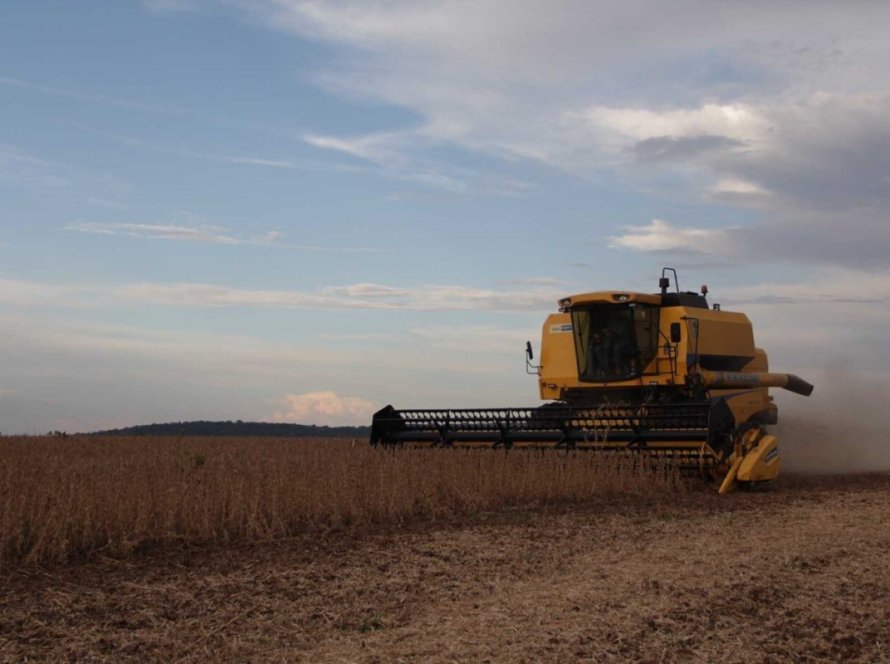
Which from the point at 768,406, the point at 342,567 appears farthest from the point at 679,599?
the point at 768,406

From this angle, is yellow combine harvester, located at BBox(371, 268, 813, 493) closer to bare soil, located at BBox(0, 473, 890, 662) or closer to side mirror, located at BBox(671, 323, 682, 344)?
side mirror, located at BBox(671, 323, 682, 344)

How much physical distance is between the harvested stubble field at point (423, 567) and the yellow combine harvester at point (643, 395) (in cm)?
76

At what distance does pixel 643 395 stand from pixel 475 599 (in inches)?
318

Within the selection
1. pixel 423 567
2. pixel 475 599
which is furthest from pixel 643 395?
pixel 475 599

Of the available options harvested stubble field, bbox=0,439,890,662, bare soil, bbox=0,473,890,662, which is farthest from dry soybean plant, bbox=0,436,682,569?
bare soil, bbox=0,473,890,662

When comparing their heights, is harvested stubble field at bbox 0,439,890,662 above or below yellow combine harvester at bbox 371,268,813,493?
below

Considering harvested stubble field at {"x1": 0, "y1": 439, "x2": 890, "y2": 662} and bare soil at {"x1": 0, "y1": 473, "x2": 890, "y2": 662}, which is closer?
bare soil at {"x1": 0, "y1": 473, "x2": 890, "y2": 662}

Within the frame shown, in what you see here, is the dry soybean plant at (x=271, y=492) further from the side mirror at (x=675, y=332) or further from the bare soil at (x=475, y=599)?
the side mirror at (x=675, y=332)

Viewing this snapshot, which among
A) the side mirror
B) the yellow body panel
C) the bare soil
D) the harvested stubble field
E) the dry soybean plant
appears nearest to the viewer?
the bare soil

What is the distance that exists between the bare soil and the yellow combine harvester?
10.4 feet

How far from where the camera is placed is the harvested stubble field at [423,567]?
5234mm

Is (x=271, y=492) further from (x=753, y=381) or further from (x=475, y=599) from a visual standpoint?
(x=753, y=381)

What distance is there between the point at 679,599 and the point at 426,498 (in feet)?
13.8

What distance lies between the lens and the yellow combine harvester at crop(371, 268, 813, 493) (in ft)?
39.3
